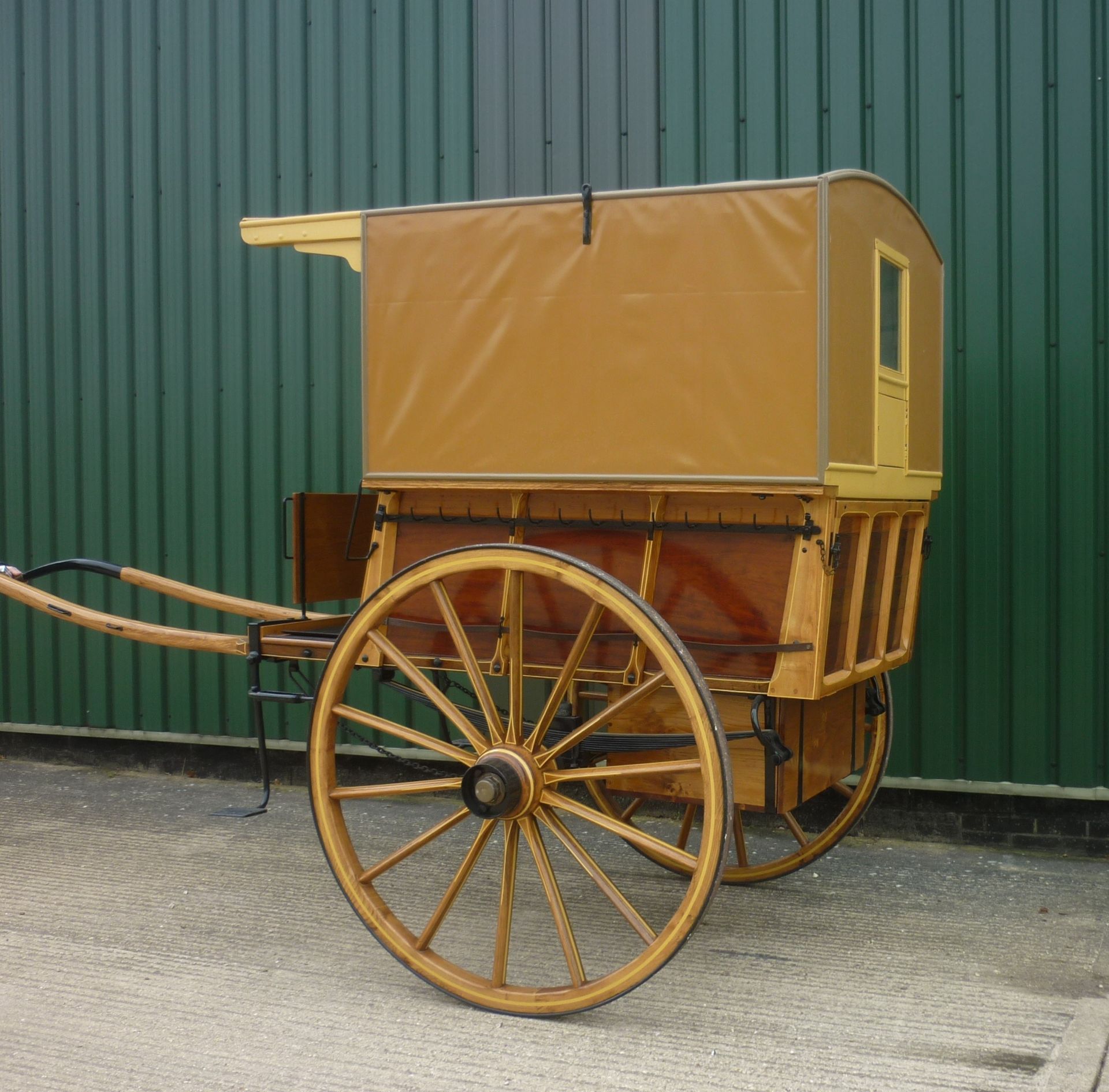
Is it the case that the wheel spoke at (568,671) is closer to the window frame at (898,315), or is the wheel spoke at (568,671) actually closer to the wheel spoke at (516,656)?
the wheel spoke at (516,656)

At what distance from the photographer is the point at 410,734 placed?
380 cm

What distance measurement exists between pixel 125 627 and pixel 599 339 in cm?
206

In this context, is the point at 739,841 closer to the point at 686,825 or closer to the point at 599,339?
the point at 686,825

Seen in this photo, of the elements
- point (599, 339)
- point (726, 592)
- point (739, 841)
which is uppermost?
point (599, 339)

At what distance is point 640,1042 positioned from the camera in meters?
3.38

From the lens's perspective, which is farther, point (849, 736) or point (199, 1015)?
point (849, 736)

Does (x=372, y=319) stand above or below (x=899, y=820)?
above

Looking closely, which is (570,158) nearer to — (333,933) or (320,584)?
(320,584)

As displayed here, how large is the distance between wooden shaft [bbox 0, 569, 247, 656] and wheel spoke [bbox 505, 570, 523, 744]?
3.82 ft

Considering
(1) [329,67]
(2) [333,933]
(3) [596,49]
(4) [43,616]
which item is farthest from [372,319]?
(4) [43,616]

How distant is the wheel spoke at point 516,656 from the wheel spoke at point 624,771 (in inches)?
6.0

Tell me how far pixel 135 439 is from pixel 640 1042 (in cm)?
452

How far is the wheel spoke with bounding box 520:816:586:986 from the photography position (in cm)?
342

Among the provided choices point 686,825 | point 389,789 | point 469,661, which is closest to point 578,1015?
point 389,789
